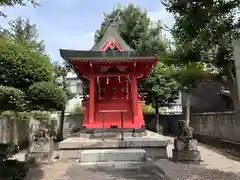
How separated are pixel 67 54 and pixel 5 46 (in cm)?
617

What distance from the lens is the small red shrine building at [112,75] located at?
10.7 meters

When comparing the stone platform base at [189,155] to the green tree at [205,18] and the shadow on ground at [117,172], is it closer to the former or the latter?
the shadow on ground at [117,172]

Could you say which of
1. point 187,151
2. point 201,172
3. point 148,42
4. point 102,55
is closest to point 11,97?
point 201,172

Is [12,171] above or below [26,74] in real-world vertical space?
below

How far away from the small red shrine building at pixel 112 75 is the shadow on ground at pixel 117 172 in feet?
13.5

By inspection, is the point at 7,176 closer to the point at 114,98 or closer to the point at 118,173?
the point at 118,173

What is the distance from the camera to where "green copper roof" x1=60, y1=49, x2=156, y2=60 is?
10.5 m

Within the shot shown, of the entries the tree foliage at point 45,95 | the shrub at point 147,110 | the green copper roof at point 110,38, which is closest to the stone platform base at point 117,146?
the tree foliage at point 45,95

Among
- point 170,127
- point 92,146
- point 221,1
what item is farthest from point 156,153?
point 170,127

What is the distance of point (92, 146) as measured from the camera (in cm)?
887

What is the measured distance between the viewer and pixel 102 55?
10672 millimetres

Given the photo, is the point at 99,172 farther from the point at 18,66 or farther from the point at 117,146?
the point at 18,66

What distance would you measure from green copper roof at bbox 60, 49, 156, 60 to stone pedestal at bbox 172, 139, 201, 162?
4486 millimetres

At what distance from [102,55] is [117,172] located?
5.95 metres
